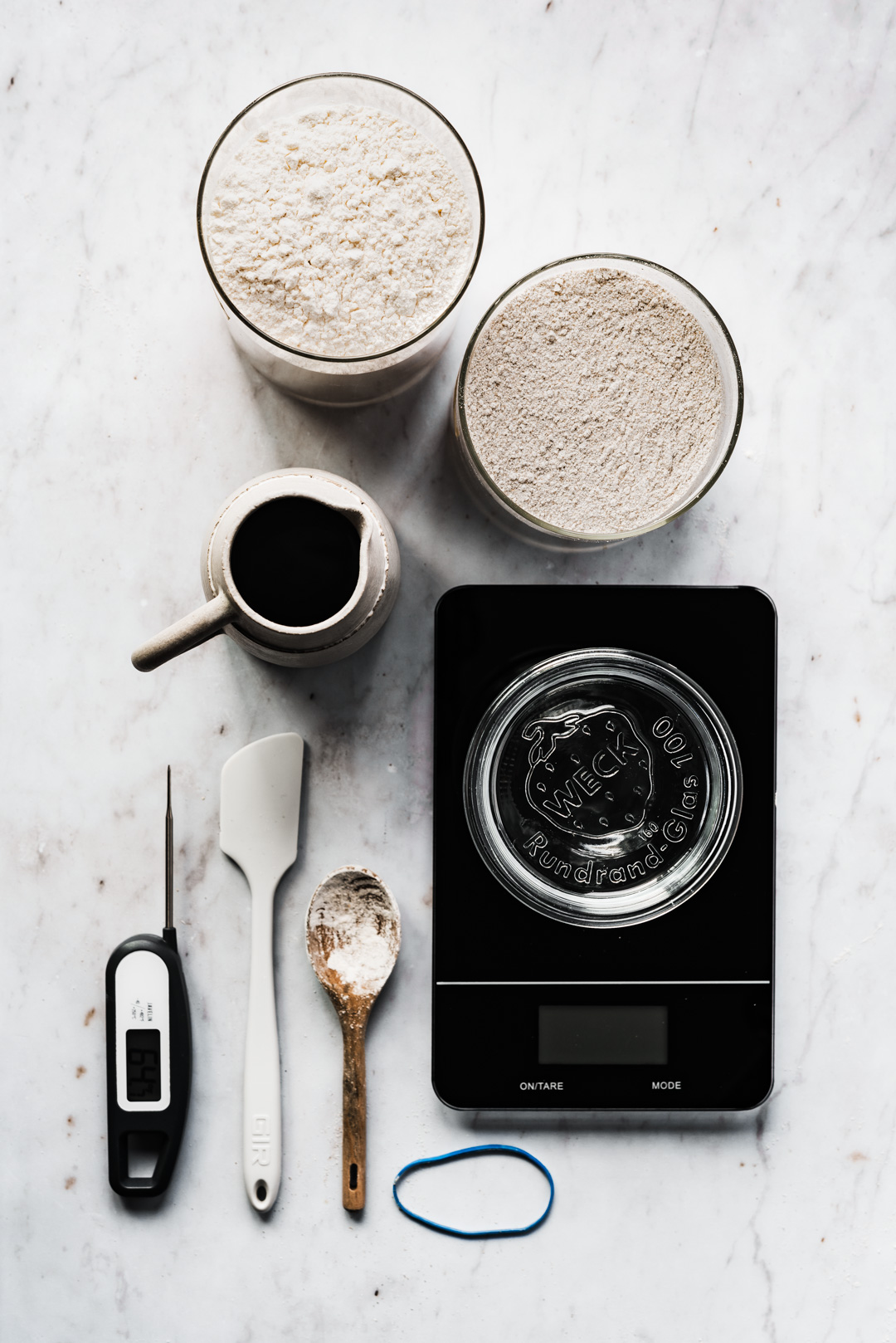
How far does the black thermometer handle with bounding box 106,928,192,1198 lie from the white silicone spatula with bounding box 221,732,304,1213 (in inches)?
2.2

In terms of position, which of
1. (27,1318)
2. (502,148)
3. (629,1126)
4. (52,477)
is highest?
(502,148)

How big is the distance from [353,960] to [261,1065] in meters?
0.11

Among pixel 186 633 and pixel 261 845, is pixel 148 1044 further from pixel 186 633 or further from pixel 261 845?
pixel 186 633

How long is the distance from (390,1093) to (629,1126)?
20 centimetres

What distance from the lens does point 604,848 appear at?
2.45 ft

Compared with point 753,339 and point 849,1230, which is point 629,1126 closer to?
point 849,1230

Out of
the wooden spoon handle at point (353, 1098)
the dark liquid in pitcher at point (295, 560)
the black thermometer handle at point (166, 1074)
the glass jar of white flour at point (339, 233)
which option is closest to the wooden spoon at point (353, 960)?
the wooden spoon handle at point (353, 1098)

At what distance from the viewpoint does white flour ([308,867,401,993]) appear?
747 mm

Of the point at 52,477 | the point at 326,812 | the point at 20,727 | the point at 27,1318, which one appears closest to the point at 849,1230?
the point at 326,812

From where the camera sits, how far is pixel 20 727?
0.77 meters

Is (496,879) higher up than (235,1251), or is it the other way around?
(496,879)

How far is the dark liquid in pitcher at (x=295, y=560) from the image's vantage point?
1.99ft

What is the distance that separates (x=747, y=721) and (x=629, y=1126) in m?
0.36

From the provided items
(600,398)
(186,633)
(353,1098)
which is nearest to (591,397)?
(600,398)
